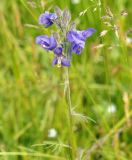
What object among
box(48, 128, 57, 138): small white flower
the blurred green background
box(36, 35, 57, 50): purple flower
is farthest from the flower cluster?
box(48, 128, 57, 138): small white flower

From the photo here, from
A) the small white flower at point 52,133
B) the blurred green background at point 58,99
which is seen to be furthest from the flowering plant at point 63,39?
the small white flower at point 52,133

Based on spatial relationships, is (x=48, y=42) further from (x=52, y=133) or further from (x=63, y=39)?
(x=52, y=133)

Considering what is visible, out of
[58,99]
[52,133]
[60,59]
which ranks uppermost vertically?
[60,59]

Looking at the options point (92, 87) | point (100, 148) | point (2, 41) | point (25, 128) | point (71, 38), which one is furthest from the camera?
point (2, 41)

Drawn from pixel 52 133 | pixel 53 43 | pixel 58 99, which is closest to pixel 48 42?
pixel 53 43

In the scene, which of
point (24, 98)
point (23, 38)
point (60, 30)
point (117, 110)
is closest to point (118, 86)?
point (117, 110)

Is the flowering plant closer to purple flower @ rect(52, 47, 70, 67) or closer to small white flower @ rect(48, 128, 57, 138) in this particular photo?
purple flower @ rect(52, 47, 70, 67)

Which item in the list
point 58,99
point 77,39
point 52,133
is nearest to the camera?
point 77,39

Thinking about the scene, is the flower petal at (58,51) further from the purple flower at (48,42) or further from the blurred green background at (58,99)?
the blurred green background at (58,99)

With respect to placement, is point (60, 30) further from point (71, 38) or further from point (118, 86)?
point (118, 86)
